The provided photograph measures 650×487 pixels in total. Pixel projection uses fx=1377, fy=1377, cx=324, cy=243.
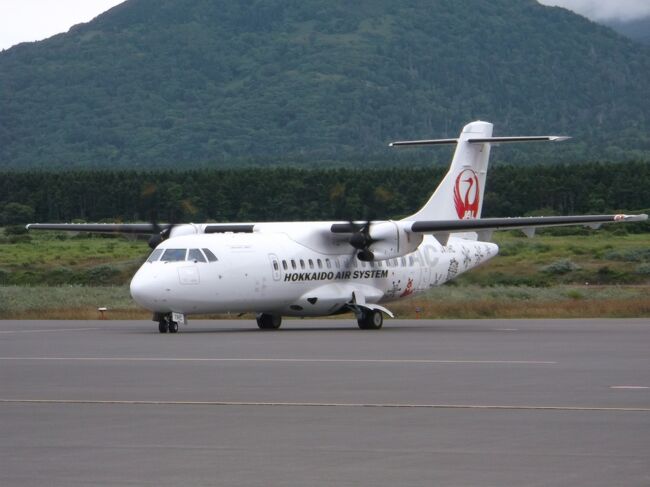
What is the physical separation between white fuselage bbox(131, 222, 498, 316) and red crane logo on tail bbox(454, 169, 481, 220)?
796 mm

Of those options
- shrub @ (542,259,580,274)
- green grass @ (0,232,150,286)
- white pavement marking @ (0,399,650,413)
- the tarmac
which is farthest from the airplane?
green grass @ (0,232,150,286)

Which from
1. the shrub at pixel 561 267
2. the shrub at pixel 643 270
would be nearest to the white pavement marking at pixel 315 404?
the shrub at pixel 643 270

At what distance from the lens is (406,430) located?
12773mm

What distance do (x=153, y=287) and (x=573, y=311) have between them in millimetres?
14387

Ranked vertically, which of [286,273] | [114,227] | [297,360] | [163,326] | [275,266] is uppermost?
[114,227]

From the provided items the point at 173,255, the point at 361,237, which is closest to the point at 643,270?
the point at 361,237

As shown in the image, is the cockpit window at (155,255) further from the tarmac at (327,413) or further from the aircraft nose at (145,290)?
the tarmac at (327,413)

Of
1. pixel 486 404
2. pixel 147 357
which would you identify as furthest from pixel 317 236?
pixel 486 404

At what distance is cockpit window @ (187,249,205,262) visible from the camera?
3005 centimetres

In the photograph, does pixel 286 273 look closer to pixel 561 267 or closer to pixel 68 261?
pixel 561 267

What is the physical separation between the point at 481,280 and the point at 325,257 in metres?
27.0

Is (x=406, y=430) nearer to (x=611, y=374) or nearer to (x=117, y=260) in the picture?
(x=611, y=374)

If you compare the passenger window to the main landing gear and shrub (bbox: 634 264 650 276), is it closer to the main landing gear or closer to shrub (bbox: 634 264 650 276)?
the main landing gear

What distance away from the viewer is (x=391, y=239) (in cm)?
3278
